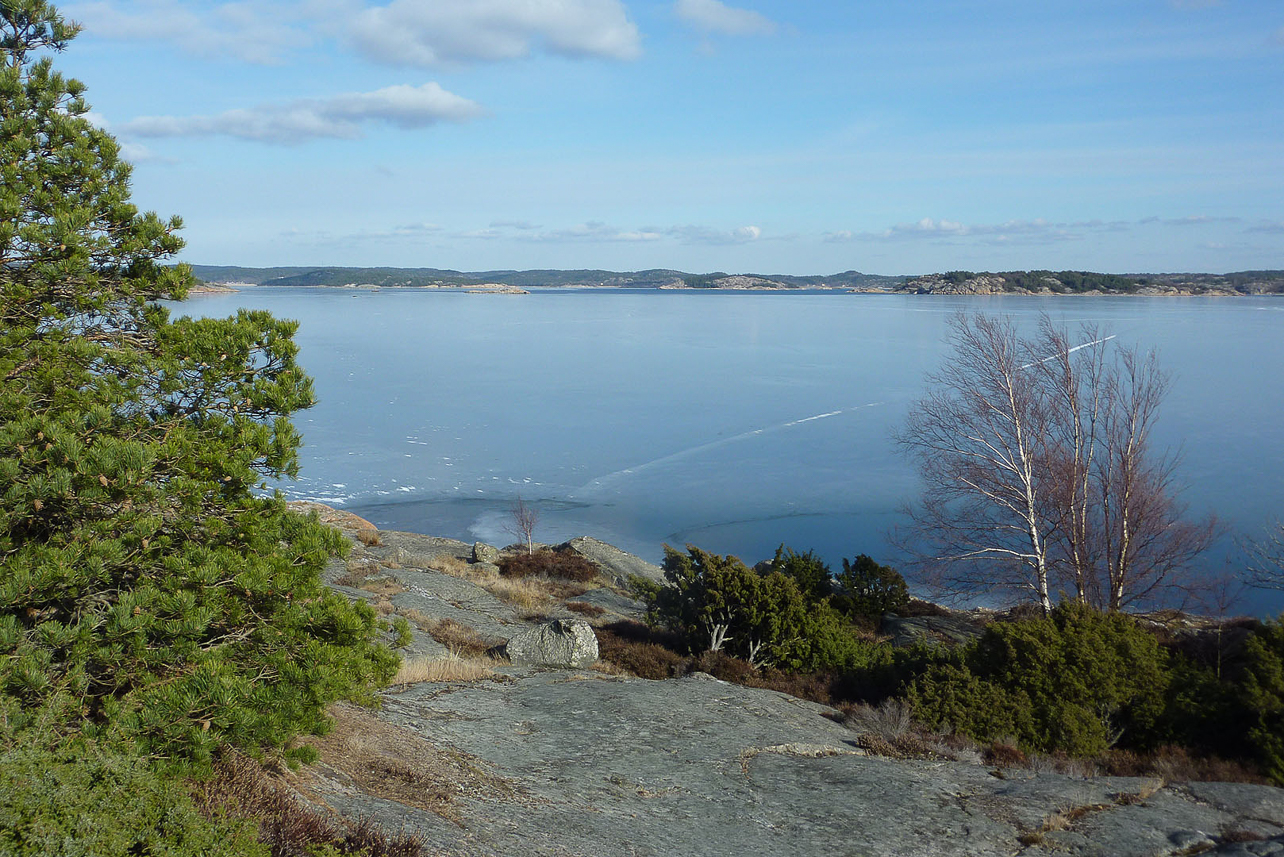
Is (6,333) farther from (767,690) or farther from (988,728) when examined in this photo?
(988,728)

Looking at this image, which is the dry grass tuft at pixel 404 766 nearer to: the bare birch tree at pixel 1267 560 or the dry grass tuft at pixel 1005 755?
the dry grass tuft at pixel 1005 755

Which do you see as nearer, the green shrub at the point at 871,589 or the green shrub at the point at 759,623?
the green shrub at the point at 759,623

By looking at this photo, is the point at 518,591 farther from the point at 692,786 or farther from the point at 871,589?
the point at 692,786

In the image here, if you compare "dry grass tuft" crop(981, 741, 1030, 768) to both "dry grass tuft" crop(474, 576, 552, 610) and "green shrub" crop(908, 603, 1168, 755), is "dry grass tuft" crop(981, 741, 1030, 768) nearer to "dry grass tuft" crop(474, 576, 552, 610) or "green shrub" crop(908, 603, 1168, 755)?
"green shrub" crop(908, 603, 1168, 755)

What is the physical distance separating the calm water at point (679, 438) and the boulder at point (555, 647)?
18.2 ft

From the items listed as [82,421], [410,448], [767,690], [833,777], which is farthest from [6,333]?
[410,448]

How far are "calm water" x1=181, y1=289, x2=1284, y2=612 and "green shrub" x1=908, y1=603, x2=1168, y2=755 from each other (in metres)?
11.4

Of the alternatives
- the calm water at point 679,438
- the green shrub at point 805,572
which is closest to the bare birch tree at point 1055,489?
the calm water at point 679,438

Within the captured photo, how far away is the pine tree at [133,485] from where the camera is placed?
15.8 feet

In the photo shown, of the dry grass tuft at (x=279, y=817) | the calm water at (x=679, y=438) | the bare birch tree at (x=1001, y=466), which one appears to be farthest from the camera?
the calm water at (x=679, y=438)

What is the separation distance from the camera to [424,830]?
5.54 metres

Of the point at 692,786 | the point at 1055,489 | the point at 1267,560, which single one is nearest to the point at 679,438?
the point at 1055,489

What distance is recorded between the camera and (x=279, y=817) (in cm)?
470

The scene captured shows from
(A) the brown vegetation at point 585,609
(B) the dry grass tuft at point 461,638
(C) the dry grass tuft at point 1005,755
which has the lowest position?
(A) the brown vegetation at point 585,609
